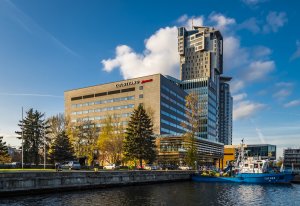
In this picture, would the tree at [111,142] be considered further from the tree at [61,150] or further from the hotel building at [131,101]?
the hotel building at [131,101]

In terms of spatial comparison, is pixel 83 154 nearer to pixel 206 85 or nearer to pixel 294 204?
pixel 294 204

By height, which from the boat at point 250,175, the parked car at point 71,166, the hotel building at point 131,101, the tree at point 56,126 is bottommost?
the boat at point 250,175

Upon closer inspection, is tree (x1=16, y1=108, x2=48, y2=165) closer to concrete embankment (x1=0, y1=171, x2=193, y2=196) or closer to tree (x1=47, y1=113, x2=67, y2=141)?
tree (x1=47, y1=113, x2=67, y2=141)

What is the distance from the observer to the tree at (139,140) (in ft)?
214

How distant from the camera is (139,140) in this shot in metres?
66.0

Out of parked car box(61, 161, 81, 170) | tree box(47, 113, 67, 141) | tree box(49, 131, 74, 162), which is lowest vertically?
parked car box(61, 161, 81, 170)

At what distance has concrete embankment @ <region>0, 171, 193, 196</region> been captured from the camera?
33031mm

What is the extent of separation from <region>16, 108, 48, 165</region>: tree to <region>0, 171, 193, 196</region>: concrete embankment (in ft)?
83.7

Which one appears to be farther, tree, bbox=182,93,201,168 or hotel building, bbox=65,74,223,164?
hotel building, bbox=65,74,223,164

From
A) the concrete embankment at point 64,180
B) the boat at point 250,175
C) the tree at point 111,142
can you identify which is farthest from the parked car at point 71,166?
the boat at point 250,175

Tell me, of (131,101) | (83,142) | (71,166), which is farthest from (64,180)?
(131,101)

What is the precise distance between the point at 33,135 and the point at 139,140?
76.2 ft

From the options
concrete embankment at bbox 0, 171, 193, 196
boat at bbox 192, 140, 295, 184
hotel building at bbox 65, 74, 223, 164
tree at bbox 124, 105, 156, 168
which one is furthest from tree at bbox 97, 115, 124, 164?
hotel building at bbox 65, 74, 223, 164

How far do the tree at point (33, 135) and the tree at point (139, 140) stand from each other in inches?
731
